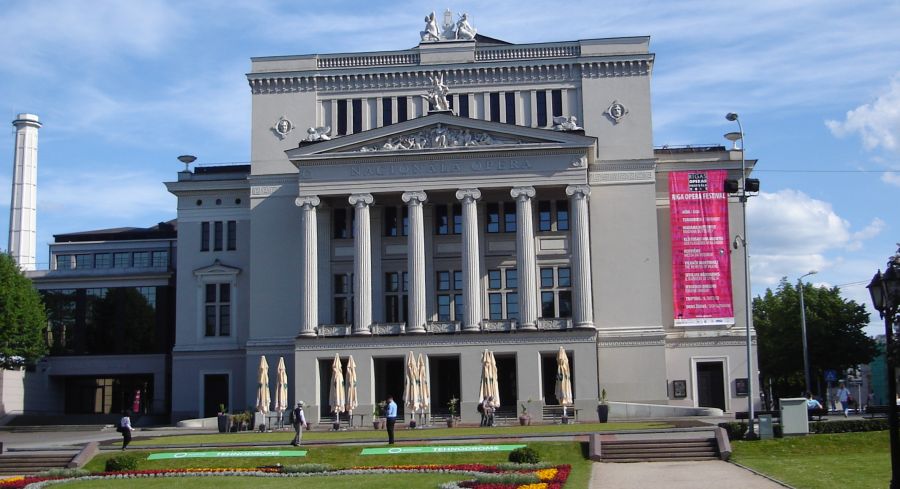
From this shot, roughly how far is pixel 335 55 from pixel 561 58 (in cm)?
1674

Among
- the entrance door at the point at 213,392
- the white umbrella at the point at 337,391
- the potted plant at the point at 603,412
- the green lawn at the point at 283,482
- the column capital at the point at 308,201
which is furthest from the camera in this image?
the entrance door at the point at 213,392

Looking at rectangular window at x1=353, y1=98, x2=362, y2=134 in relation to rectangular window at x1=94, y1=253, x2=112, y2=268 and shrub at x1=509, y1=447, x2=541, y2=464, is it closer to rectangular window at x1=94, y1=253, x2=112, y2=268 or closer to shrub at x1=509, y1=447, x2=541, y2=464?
rectangular window at x1=94, y1=253, x2=112, y2=268

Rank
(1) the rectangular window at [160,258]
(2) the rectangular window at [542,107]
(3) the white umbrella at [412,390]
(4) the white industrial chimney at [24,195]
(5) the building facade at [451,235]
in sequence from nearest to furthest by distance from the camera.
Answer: (3) the white umbrella at [412,390] < (5) the building facade at [451,235] < (2) the rectangular window at [542,107] < (1) the rectangular window at [160,258] < (4) the white industrial chimney at [24,195]

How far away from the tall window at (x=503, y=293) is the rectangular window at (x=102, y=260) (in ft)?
122

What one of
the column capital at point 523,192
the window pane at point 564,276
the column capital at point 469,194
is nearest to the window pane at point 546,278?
the window pane at point 564,276

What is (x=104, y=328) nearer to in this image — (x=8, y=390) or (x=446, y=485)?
(x=8, y=390)

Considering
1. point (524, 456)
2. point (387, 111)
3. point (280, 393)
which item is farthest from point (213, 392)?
point (524, 456)

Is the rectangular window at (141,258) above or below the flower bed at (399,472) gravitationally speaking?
above

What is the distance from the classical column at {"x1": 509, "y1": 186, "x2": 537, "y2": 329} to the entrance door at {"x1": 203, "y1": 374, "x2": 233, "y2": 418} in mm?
24168

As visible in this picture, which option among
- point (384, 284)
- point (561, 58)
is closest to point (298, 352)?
point (384, 284)

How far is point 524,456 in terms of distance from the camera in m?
39.6

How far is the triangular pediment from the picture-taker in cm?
7131

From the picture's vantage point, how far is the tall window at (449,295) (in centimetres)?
7462

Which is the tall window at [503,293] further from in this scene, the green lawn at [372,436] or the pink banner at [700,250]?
the green lawn at [372,436]
